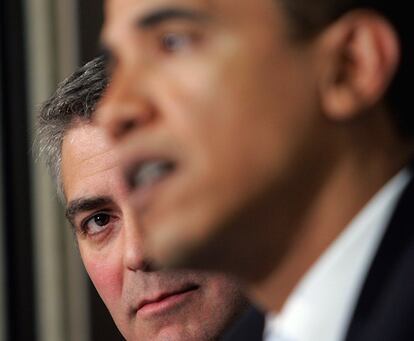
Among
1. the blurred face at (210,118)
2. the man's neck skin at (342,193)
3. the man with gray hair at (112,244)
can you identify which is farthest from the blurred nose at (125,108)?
the man with gray hair at (112,244)

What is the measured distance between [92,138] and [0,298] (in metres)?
0.21

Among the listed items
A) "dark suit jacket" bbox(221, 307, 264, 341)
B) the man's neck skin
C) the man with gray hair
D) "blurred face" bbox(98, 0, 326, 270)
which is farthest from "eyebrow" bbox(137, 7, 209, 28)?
the man with gray hair

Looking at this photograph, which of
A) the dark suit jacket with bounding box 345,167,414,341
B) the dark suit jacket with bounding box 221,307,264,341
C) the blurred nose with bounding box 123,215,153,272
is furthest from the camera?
the blurred nose with bounding box 123,215,153,272

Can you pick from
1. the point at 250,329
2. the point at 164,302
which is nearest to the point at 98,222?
the point at 164,302

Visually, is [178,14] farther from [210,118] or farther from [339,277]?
[339,277]

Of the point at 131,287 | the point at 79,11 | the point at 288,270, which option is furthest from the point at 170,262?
the point at 79,11

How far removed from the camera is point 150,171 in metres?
0.56

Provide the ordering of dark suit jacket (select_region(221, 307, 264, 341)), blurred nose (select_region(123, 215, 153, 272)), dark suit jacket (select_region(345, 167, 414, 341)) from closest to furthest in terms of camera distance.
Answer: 1. dark suit jacket (select_region(345, 167, 414, 341))
2. dark suit jacket (select_region(221, 307, 264, 341))
3. blurred nose (select_region(123, 215, 153, 272))

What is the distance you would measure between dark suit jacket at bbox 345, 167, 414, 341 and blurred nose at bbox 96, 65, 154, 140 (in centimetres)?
15

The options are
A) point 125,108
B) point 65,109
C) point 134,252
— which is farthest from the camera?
point 65,109

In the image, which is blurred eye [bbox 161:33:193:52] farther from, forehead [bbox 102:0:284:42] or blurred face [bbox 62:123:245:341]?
blurred face [bbox 62:123:245:341]

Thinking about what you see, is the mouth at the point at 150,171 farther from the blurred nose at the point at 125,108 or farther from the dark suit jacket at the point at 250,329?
the dark suit jacket at the point at 250,329

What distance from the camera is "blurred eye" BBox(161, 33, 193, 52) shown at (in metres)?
0.56

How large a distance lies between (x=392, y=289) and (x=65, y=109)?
720 mm
